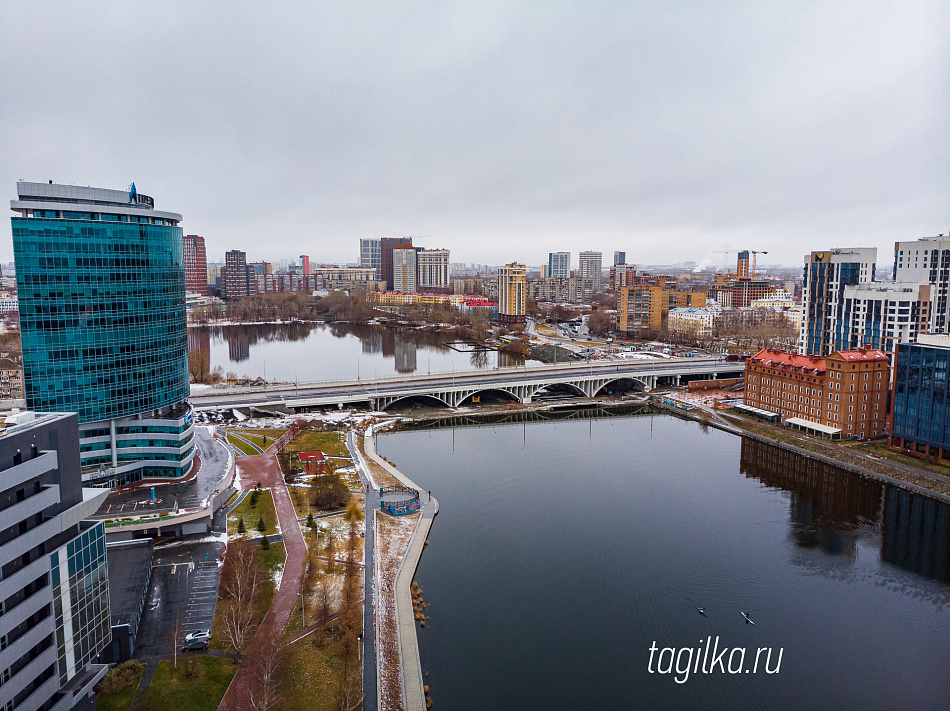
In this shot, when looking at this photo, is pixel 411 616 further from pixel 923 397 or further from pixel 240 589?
pixel 923 397

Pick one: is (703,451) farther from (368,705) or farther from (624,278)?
(624,278)

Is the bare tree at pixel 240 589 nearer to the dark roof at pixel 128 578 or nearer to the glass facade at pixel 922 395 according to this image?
the dark roof at pixel 128 578

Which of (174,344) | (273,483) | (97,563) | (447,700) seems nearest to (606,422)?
(273,483)

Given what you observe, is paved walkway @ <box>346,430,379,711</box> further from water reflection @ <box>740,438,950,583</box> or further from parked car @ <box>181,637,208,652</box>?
water reflection @ <box>740,438,950,583</box>

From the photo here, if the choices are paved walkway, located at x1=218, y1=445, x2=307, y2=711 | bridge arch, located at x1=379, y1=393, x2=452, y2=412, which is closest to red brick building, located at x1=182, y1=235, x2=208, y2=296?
bridge arch, located at x1=379, y1=393, x2=452, y2=412

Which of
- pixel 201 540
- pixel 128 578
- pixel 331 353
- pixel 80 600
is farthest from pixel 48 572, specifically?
pixel 331 353
